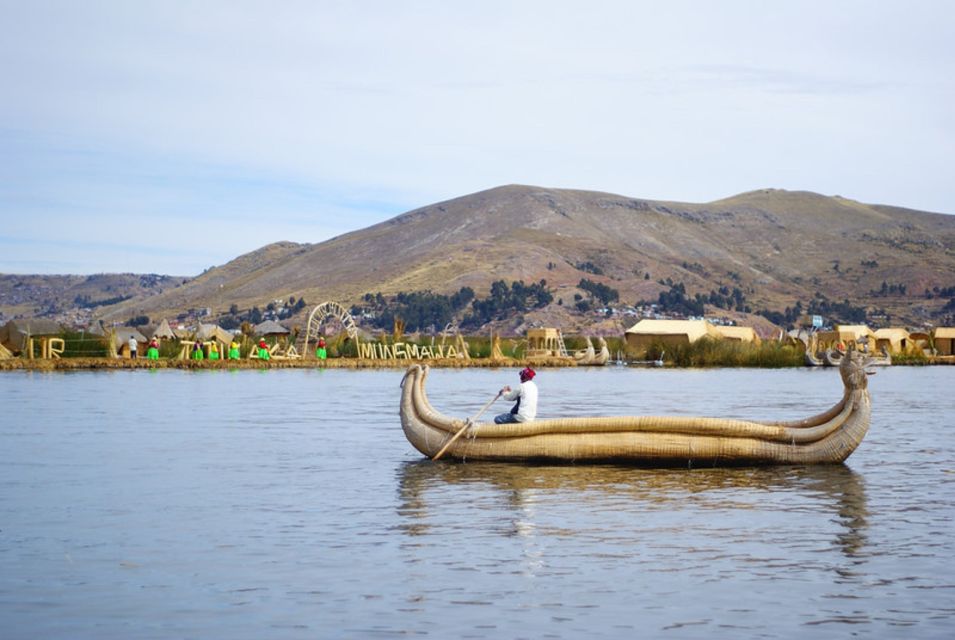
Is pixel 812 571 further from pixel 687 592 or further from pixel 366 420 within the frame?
pixel 366 420

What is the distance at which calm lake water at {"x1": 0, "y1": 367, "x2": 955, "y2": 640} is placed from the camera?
9.91m

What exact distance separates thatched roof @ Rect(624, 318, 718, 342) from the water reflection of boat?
5836cm

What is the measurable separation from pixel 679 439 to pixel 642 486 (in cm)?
200

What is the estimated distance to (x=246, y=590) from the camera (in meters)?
10.8

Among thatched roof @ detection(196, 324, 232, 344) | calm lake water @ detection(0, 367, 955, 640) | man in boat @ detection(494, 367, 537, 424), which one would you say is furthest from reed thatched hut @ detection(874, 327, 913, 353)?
man in boat @ detection(494, 367, 537, 424)

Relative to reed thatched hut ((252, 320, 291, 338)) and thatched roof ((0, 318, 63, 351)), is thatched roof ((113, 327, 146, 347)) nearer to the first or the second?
thatched roof ((0, 318, 63, 351))

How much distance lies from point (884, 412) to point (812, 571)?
77.6 feet

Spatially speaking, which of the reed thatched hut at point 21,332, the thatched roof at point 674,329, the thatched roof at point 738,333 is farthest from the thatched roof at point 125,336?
the thatched roof at point 738,333

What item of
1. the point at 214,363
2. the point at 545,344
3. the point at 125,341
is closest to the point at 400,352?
the point at 545,344

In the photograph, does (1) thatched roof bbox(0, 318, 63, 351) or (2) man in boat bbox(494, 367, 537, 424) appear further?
(1) thatched roof bbox(0, 318, 63, 351)

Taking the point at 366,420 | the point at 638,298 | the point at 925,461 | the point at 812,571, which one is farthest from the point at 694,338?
the point at 638,298

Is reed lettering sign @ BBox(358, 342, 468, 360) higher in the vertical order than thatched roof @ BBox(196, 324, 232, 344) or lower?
lower

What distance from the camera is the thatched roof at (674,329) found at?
77688 mm

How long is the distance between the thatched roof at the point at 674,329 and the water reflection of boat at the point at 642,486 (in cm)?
5836
